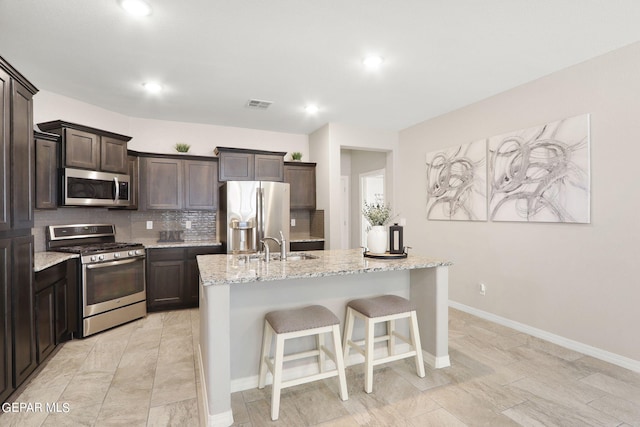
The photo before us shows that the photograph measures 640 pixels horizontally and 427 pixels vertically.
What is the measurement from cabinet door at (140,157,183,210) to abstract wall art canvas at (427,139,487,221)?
3.57 m

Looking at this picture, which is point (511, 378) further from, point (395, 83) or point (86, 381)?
point (86, 381)

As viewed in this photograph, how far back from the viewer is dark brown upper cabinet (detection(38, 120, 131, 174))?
3.42 metres

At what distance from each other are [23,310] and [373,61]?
339 centimetres

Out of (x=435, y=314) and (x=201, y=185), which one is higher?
(x=201, y=185)

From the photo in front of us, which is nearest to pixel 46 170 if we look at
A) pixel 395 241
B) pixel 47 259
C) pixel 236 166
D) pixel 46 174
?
pixel 46 174

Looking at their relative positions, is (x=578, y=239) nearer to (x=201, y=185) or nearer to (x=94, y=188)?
(x=201, y=185)

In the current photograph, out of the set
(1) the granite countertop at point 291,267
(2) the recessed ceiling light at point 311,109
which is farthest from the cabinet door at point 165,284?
(2) the recessed ceiling light at point 311,109

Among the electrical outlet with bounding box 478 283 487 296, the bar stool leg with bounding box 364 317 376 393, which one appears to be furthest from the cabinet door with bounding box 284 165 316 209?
the bar stool leg with bounding box 364 317 376 393

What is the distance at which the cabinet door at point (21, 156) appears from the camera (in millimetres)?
2230

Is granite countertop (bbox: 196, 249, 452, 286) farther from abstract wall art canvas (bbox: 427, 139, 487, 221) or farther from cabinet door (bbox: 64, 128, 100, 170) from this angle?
cabinet door (bbox: 64, 128, 100, 170)

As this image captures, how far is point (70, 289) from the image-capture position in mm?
3240

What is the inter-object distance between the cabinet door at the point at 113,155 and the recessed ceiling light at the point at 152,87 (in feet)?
2.78

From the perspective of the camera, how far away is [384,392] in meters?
2.28

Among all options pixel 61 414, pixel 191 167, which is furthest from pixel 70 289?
pixel 191 167
